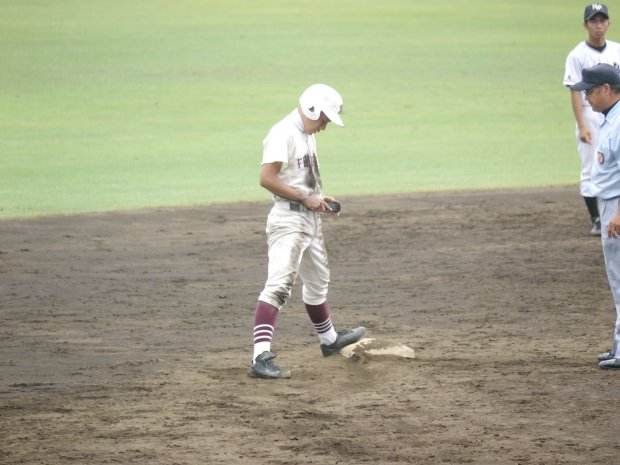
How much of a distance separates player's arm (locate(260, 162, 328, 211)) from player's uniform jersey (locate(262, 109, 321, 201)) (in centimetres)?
5

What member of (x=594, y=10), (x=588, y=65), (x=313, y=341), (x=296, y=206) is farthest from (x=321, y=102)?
(x=588, y=65)

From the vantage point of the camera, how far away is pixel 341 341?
8219mm

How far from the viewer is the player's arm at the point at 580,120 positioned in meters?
11.7

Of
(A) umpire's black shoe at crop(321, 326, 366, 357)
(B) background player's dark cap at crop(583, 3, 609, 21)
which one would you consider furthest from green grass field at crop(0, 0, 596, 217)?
(A) umpire's black shoe at crop(321, 326, 366, 357)

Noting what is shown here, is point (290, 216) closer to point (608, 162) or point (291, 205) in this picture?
point (291, 205)

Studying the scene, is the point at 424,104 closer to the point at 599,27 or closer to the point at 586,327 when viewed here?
the point at 599,27

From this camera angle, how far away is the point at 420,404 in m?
6.98

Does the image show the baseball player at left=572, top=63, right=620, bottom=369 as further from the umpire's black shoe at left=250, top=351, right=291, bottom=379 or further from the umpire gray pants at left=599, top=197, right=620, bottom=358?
the umpire's black shoe at left=250, top=351, right=291, bottom=379

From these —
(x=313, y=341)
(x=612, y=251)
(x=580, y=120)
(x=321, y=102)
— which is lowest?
(x=313, y=341)

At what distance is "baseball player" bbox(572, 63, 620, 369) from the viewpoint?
751 cm

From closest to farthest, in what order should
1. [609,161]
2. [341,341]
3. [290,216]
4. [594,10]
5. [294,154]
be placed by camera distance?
[609,161], [294,154], [290,216], [341,341], [594,10]

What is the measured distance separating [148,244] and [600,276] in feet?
14.9

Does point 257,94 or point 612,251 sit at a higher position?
point 257,94

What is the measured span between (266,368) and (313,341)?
1.27 meters
